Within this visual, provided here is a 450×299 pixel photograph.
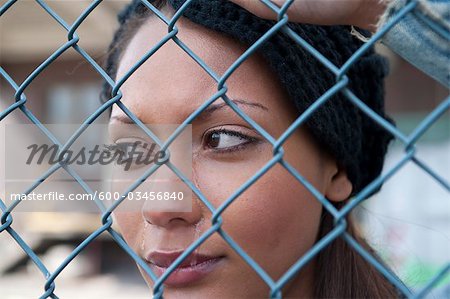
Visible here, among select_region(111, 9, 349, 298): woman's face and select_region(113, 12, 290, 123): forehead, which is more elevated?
select_region(113, 12, 290, 123): forehead

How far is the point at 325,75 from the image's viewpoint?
1264mm

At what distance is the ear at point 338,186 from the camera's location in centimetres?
136

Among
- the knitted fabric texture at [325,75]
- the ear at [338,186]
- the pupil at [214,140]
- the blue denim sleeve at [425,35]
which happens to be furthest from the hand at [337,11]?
the ear at [338,186]

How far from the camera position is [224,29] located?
1.19 m

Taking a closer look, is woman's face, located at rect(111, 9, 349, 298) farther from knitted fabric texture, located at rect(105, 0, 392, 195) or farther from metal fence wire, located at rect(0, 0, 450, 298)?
metal fence wire, located at rect(0, 0, 450, 298)

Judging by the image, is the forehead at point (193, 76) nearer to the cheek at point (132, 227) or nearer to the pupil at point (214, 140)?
the pupil at point (214, 140)

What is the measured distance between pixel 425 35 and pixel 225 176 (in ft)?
1.48

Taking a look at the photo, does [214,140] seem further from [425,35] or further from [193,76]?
[425,35]

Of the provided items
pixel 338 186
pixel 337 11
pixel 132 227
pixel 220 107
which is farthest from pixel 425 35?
pixel 132 227

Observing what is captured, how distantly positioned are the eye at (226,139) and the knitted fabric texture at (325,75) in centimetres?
13

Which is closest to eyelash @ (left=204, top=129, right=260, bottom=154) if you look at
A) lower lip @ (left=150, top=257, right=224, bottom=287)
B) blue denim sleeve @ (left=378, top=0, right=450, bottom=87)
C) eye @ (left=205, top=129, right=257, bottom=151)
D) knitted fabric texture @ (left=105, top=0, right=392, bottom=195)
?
eye @ (left=205, top=129, right=257, bottom=151)

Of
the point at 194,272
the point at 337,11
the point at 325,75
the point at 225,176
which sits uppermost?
the point at 337,11

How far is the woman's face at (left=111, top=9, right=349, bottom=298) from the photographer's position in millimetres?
1135

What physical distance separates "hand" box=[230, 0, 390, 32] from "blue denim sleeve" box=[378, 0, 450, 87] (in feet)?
0.13
